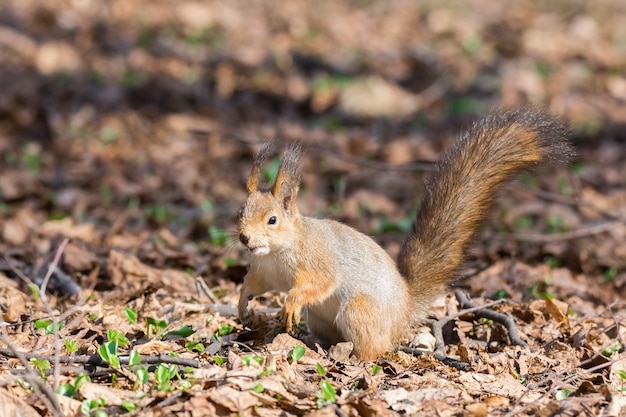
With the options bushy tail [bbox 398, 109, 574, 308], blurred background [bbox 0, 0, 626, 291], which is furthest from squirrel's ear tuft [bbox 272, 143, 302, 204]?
blurred background [bbox 0, 0, 626, 291]

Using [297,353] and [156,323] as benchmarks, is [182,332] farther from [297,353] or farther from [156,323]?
[297,353]

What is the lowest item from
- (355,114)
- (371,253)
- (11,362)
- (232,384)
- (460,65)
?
(11,362)

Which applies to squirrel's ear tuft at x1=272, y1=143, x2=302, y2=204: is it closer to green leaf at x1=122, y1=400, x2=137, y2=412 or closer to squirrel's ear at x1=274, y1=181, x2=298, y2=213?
squirrel's ear at x1=274, y1=181, x2=298, y2=213

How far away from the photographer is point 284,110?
9398 mm

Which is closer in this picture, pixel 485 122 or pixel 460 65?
pixel 485 122

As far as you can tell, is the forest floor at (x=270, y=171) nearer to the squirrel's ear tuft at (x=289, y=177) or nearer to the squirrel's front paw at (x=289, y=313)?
the squirrel's front paw at (x=289, y=313)

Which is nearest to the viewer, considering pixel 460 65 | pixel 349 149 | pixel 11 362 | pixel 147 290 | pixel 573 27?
pixel 11 362

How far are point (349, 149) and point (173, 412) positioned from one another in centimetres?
578

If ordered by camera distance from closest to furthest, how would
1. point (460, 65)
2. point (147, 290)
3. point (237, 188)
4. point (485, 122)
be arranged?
point (485, 122) → point (147, 290) → point (237, 188) → point (460, 65)

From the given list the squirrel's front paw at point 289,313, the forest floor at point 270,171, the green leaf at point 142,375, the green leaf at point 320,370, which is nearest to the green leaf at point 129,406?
the forest floor at point 270,171

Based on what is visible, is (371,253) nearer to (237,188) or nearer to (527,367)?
(527,367)

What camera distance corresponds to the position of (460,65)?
34.5 ft

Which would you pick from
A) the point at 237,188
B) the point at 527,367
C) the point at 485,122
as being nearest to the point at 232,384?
the point at 527,367

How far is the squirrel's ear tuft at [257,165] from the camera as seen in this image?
3.40m
